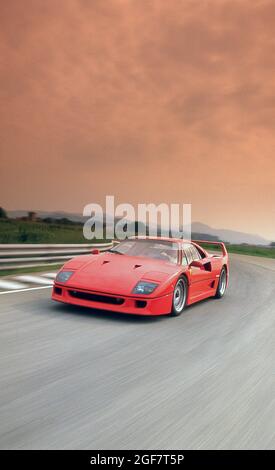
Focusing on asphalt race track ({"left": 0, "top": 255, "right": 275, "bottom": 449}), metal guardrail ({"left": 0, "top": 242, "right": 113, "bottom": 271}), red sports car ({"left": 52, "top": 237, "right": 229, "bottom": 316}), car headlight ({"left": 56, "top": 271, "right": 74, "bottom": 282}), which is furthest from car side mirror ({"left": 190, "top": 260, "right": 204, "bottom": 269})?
metal guardrail ({"left": 0, "top": 242, "right": 113, "bottom": 271})

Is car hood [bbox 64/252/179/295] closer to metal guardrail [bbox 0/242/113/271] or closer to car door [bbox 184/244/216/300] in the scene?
car door [bbox 184/244/216/300]

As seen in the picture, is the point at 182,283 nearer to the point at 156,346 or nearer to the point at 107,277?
the point at 107,277

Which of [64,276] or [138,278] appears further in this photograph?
[64,276]

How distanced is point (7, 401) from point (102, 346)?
207 cm

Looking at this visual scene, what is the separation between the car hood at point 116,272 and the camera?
7.55 metres

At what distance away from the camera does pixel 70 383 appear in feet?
14.9

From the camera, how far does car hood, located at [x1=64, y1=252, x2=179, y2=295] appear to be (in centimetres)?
755

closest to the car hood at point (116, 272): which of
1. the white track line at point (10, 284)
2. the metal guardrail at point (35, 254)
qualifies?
the white track line at point (10, 284)

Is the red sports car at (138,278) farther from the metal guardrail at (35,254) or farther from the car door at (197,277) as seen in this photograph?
the metal guardrail at (35,254)

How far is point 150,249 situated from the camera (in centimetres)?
903

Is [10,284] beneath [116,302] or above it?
beneath

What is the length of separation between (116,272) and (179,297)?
1087 millimetres

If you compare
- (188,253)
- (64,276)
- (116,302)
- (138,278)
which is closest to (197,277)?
(188,253)

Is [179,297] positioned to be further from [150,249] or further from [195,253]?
[195,253]
